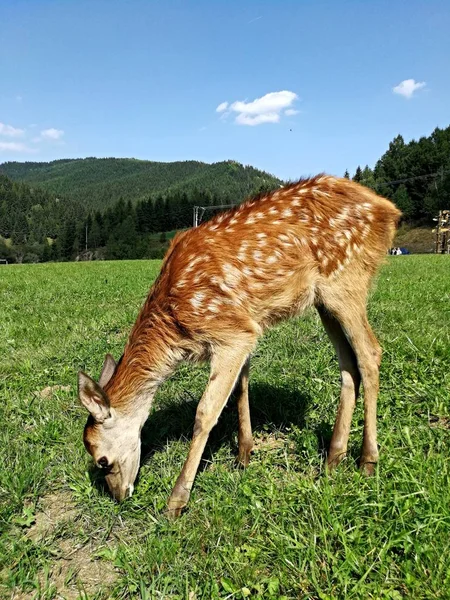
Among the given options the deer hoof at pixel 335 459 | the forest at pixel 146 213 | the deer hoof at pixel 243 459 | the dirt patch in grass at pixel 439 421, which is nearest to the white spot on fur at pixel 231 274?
the deer hoof at pixel 243 459

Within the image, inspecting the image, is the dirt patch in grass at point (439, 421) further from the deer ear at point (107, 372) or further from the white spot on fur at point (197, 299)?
the deer ear at point (107, 372)

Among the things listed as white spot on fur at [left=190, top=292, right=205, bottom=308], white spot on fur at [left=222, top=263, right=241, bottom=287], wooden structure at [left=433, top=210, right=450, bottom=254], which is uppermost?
white spot on fur at [left=222, top=263, right=241, bottom=287]

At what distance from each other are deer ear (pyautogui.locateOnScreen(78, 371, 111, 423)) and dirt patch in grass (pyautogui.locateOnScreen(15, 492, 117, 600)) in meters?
0.66

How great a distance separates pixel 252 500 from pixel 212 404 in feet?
2.16

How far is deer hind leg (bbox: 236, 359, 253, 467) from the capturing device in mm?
3566

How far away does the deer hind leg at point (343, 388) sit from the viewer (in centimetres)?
338

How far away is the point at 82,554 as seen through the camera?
2768 millimetres

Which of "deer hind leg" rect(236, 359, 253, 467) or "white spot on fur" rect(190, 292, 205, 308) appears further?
"deer hind leg" rect(236, 359, 253, 467)

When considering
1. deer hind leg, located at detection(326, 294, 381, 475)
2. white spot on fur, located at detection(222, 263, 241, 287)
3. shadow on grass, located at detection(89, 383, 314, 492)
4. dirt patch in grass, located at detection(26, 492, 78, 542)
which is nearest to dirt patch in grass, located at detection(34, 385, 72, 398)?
shadow on grass, located at detection(89, 383, 314, 492)

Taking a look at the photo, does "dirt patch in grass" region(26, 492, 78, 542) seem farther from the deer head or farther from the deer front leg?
the deer front leg

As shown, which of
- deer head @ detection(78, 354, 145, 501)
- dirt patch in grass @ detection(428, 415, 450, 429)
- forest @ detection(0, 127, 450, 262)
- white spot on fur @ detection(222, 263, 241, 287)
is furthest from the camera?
forest @ detection(0, 127, 450, 262)

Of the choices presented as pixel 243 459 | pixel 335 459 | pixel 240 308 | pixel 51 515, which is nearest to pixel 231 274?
pixel 240 308

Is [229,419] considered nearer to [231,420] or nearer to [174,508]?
[231,420]

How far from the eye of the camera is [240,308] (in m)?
3.26
